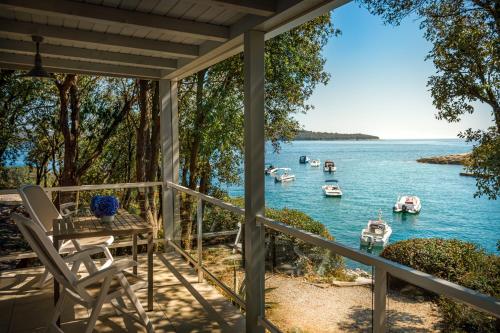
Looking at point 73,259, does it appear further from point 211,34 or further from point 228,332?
point 211,34

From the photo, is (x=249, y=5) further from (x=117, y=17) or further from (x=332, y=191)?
(x=332, y=191)

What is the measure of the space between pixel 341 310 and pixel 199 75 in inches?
360

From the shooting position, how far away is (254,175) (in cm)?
303

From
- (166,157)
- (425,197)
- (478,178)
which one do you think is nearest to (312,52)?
(478,178)

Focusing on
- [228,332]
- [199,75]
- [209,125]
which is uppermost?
[199,75]

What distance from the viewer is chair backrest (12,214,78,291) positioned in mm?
2506

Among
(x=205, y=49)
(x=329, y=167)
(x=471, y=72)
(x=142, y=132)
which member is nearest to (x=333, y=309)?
(x=205, y=49)

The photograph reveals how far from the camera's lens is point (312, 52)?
33.0ft

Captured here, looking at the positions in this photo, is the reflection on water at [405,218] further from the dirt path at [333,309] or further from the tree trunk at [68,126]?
the dirt path at [333,309]

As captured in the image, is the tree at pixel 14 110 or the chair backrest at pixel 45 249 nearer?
the chair backrest at pixel 45 249

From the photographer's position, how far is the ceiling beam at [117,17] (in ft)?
8.39

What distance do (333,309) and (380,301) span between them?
0.44m

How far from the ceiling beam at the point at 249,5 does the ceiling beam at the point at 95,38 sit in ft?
4.79

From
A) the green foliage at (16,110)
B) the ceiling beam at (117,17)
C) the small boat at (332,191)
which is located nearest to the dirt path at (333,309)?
the ceiling beam at (117,17)
